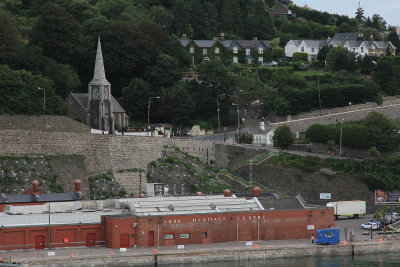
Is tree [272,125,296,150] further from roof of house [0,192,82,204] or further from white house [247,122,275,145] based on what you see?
roof of house [0,192,82,204]

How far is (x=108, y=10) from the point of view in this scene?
122000 mm

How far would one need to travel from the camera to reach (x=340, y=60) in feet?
379

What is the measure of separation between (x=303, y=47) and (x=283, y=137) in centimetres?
3746

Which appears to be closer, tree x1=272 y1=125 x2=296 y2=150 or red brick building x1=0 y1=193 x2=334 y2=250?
red brick building x1=0 y1=193 x2=334 y2=250

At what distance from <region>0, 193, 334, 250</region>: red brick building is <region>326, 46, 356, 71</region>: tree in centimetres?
4952

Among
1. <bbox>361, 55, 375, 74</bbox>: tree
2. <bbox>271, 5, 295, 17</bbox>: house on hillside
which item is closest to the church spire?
<bbox>361, 55, 375, 74</bbox>: tree

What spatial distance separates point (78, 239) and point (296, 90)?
48678mm

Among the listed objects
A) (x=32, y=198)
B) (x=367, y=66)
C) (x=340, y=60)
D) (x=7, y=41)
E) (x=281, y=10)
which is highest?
(x=281, y=10)

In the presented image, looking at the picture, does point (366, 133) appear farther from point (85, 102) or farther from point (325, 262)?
point (325, 262)

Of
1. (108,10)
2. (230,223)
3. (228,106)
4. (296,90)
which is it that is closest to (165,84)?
(228,106)

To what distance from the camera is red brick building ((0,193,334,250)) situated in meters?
61.1

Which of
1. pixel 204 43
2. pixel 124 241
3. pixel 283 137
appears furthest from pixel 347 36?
pixel 124 241

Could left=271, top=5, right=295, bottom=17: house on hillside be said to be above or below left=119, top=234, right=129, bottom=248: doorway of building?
above

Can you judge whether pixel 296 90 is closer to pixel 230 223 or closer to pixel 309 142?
pixel 309 142
